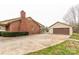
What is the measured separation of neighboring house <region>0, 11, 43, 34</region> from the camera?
261 cm

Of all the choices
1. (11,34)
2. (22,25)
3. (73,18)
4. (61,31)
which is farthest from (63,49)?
(11,34)

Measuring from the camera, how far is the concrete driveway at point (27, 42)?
101 inches

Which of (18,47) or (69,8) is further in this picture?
(69,8)

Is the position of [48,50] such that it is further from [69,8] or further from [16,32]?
[69,8]

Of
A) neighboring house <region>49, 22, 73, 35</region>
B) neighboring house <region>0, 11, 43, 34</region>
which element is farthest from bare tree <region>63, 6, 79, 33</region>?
neighboring house <region>0, 11, 43, 34</region>

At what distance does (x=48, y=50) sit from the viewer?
8.64ft

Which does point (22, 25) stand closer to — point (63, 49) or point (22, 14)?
point (22, 14)

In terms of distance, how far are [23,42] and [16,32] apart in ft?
0.70

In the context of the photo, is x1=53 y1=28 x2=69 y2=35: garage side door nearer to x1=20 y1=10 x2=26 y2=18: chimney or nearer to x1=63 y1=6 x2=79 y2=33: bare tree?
x1=63 y1=6 x2=79 y2=33: bare tree

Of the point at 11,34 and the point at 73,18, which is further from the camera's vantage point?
the point at 73,18

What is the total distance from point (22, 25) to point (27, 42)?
302 millimetres

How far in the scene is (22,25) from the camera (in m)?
2.68

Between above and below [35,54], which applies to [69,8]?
above
